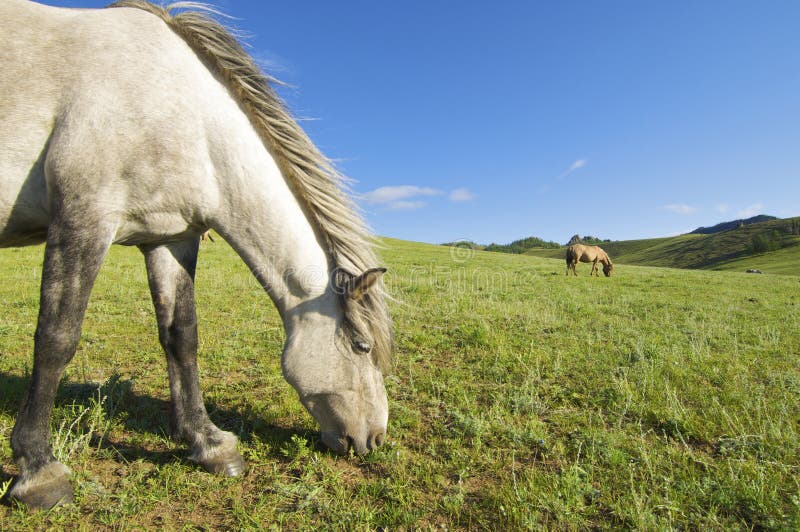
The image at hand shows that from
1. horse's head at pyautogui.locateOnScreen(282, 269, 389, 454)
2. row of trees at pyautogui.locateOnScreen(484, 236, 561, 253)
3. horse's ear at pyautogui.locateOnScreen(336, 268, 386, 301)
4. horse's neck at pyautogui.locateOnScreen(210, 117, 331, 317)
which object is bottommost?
horse's head at pyautogui.locateOnScreen(282, 269, 389, 454)

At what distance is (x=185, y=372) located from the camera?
3016mm

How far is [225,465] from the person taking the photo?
2.67 m

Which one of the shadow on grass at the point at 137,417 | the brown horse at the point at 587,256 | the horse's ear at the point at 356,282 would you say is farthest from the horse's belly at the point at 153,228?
the brown horse at the point at 587,256

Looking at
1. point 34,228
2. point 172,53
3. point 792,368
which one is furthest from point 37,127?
point 792,368

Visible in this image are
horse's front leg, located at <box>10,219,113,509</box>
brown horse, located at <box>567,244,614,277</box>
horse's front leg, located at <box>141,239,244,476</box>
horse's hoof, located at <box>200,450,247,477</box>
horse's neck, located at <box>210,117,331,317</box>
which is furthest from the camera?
brown horse, located at <box>567,244,614,277</box>

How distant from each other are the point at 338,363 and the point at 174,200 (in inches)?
60.4

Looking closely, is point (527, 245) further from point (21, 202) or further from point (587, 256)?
Answer: point (21, 202)

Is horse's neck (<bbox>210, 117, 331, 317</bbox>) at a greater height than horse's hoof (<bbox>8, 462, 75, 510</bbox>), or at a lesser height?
A: greater

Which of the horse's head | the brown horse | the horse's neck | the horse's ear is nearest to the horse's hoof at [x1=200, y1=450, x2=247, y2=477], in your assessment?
the horse's head

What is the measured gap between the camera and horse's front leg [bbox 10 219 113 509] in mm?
2164

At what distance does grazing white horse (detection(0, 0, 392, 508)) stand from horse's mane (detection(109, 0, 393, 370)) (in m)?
0.01

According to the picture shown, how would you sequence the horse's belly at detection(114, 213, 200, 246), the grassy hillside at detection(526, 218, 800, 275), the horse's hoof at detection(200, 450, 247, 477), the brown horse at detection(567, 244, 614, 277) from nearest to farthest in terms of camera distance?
the horse's belly at detection(114, 213, 200, 246), the horse's hoof at detection(200, 450, 247, 477), the brown horse at detection(567, 244, 614, 277), the grassy hillside at detection(526, 218, 800, 275)

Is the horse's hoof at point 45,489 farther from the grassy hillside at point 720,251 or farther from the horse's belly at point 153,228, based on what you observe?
the grassy hillside at point 720,251

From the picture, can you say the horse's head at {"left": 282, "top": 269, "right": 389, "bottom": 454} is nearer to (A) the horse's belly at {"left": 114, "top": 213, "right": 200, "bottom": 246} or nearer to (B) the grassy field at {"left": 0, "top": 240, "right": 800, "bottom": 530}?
(B) the grassy field at {"left": 0, "top": 240, "right": 800, "bottom": 530}
